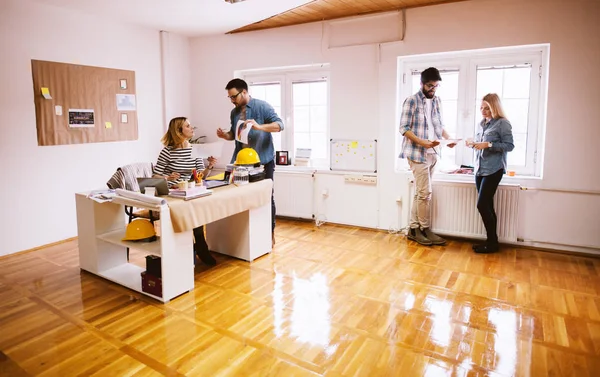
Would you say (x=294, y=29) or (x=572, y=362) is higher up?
(x=294, y=29)

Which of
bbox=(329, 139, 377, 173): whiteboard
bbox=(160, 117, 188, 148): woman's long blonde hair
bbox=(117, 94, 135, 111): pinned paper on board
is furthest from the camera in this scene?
bbox=(117, 94, 135, 111): pinned paper on board

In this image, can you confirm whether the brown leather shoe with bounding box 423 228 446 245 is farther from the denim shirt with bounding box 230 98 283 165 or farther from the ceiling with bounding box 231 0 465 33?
the ceiling with bounding box 231 0 465 33

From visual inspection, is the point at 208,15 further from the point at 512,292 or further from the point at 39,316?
the point at 512,292

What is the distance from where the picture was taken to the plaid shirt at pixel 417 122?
4492mm

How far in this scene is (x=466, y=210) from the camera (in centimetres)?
465

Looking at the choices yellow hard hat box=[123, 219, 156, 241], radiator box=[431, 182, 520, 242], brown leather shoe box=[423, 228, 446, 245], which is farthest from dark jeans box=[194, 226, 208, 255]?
radiator box=[431, 182, 520, 242]

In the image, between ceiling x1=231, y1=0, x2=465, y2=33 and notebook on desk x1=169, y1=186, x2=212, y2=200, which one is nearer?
notebook on desk x1=169, y1=186, x2=212, y2=200

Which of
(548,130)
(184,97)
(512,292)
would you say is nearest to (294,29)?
(184,97)

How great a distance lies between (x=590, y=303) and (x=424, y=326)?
4.59ft

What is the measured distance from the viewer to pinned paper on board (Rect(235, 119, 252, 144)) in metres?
4.23

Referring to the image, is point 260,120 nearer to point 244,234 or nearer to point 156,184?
point 244,234

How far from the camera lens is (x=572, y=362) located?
2.43 metres

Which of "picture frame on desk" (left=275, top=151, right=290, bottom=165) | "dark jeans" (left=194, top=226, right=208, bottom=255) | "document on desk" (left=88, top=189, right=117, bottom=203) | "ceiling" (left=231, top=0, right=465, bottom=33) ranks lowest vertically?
"dark jeans" (left=194, top=226, right=208, bottom=255)

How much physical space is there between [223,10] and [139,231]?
2.75 meters
